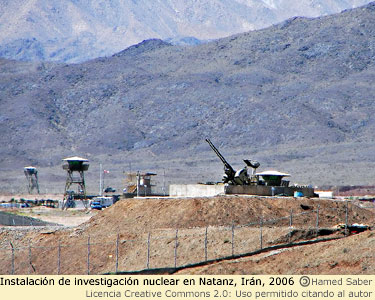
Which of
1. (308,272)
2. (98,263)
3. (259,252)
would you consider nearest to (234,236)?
(259,252)

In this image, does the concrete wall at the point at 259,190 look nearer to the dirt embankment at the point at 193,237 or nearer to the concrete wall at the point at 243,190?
the concrete wall at the point at 243,190

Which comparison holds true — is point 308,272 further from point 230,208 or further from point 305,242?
point 230,208

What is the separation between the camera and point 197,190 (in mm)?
68188

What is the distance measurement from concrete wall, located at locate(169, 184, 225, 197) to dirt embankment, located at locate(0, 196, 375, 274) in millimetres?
5144

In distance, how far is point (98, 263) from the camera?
5222cm

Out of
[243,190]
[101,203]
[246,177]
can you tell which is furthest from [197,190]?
[101,203]

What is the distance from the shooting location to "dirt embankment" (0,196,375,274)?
4256 centimetres

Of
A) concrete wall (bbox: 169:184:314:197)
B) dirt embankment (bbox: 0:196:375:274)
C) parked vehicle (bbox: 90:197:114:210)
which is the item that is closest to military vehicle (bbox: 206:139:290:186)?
concrete wall (bbox: 169:184:314:197)

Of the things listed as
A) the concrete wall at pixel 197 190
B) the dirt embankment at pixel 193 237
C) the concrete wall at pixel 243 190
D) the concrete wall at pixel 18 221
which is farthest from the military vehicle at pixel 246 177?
the concrete wall at pixel 18 221

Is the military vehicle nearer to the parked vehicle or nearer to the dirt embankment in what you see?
the dirt embankment

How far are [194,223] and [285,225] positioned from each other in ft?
18.5

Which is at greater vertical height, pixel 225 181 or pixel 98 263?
pixel 225 181

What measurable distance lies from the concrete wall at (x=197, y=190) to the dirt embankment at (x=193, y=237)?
5.14m
